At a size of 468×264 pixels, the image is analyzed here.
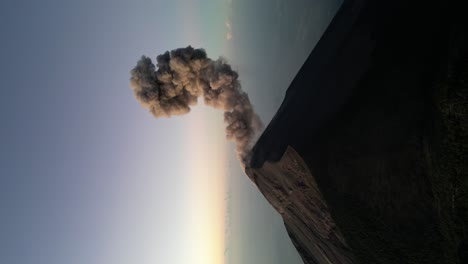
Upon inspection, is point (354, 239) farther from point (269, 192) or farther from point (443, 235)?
point (269, 192)

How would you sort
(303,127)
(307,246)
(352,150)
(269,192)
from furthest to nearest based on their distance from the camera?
(307,246) → (269,192) → (303,127) → (352,150)

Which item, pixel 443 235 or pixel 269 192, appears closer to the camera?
pixel 443 235

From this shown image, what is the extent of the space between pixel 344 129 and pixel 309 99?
356 cm

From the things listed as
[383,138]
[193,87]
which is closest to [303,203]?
[383,138]

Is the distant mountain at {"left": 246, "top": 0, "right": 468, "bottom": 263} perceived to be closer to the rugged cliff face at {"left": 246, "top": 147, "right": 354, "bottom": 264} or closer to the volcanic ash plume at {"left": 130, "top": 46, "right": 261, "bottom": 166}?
the rugged cliff face at {"left": 246, "top": 147, "right": 354, "bottom": 264}

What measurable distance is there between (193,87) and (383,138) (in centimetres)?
2625

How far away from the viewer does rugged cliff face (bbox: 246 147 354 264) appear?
71.6 feet

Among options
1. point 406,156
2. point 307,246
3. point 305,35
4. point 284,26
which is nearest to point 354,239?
point 406,156

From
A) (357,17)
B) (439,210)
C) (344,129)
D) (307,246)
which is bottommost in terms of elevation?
(439,210)

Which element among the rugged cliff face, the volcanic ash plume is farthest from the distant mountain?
the volcanic ash plume

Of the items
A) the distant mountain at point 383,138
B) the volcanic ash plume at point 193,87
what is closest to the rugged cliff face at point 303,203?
the distant mountain at point 383,138

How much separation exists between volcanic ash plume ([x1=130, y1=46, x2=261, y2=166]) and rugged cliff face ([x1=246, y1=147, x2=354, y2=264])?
10.8m

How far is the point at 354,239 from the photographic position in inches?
854

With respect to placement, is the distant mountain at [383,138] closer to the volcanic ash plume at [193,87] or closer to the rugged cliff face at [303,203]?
the rugged cliff face at [303,203]
